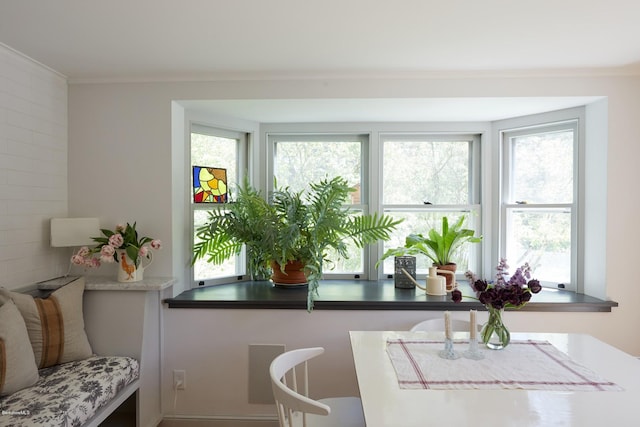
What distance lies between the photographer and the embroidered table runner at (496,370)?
1.50 metres

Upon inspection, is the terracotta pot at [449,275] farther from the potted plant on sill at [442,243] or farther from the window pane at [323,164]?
the window pane at [323,164]

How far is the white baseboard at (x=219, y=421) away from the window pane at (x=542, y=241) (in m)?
2.23

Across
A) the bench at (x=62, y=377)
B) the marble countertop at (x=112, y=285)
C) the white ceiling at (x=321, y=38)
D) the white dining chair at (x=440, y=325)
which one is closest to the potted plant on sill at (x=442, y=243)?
the white dining chair at (x=440, y=325)

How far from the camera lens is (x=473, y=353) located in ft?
5.80

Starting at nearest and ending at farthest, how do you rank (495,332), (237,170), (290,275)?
1. (495,332)
2. (290,275)
3. (237,170)

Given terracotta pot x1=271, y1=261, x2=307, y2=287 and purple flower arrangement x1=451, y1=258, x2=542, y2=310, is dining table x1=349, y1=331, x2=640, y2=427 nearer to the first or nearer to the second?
purple flower arrangement x1=451, y1=258, x2=542, y2=310

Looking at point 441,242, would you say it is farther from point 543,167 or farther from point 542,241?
point 543,167

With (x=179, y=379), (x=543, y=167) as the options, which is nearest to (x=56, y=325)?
(x=179, y=379)

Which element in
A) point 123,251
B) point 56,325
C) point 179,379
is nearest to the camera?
point 56,325

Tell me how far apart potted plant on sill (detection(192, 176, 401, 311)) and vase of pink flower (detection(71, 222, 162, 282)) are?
1.32 ft

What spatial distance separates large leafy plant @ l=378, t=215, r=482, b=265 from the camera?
295 centimetres

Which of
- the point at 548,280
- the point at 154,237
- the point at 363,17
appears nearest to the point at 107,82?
the point at 154,237

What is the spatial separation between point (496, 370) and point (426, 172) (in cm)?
197

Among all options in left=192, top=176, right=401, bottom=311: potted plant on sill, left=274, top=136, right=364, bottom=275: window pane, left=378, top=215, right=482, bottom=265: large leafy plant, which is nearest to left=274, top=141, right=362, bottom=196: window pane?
left=274, top=136, right=364, bottom=275: window pane
